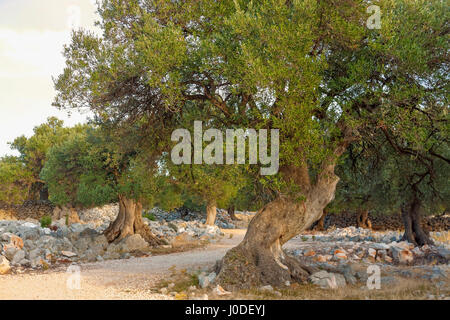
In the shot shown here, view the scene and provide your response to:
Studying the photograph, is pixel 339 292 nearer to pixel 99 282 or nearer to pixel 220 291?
pixel 220 291

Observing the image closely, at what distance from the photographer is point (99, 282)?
1016cm

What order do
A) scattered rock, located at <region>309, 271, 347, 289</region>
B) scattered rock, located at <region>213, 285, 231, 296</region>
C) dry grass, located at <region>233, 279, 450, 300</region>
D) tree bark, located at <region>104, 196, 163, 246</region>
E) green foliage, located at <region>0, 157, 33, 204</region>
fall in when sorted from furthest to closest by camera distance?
green foliage, located at <region>0, 157, 33, 204</region>
tree bark, located at <region>104, 196, 163, 246</region>
scattered rock, located at <region>309, 271, 347, 289</region>
scattered rock, located at <region>213, 285, 231, 296</region>
dry grass, located at <region>233, 279, 450, 300</region>

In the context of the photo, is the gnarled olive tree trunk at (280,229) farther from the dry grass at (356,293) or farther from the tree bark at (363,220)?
the tree bark at (363,220)

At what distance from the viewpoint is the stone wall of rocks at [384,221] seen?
A: 102 ft

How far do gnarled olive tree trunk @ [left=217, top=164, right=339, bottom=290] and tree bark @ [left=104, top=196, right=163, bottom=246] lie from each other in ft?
33.7

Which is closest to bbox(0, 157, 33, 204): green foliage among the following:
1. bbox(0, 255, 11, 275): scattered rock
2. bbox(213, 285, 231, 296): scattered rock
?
bbox(0, 255, 11, 275): scattered rock

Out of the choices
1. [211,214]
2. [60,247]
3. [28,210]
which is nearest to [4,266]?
[60,247]

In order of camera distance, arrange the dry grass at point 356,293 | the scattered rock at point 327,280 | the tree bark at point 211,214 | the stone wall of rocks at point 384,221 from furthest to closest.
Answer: the tree bark at point 211,214 → the stone wall of rocks at point 384,221 → the scattered rock at point 327,280 → the dry grass at point 356,293

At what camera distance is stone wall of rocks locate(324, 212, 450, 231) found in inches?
1225

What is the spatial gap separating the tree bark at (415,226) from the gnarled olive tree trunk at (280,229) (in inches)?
363

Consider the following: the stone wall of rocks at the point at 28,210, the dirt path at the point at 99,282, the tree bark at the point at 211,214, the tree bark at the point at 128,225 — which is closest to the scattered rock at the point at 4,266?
the dirt path at the point at 99,282
